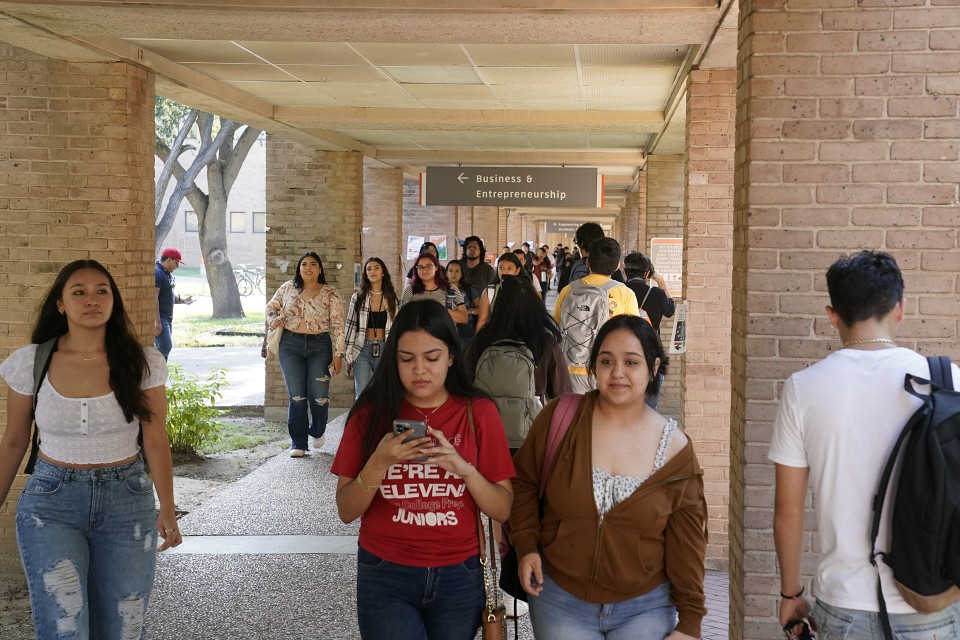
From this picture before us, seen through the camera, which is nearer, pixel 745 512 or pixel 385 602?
pixel 385 602

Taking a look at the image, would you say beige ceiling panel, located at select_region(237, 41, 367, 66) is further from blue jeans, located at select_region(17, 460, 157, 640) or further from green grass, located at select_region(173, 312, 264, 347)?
green grass, located at select_region(173, 312, 264, 347)

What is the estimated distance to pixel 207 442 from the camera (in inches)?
473

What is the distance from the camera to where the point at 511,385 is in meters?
4.87

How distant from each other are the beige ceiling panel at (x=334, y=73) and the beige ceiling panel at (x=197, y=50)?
44cm

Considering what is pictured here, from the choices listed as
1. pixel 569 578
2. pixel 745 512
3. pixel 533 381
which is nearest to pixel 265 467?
pixel 533 381

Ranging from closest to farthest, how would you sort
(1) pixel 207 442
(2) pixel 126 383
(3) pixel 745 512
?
(2) pixel 126 383
(3) pixel 745 512
(1) pixel 207 442

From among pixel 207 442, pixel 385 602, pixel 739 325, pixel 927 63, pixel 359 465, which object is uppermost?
pixel 927 63

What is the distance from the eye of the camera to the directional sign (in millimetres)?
13320

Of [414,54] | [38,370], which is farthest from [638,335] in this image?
[414,54]

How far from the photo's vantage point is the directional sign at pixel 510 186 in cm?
1332

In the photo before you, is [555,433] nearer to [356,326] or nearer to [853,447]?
[853,447]

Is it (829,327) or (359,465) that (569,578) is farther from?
(829,327)

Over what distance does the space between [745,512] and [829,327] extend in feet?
2.75

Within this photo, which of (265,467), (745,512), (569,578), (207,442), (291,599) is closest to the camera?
(569,578)
